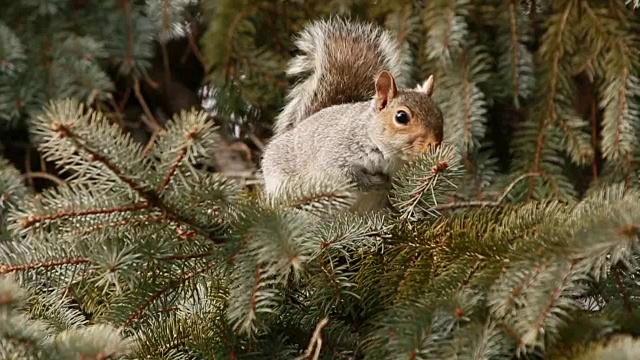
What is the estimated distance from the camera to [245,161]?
87.7 inches

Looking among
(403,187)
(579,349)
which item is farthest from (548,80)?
(579,349)

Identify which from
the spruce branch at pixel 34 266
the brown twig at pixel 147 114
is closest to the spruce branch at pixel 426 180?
the spruce branch at pixel 34 266

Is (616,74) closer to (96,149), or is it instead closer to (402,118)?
(402,118)

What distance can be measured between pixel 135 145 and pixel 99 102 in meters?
1.10

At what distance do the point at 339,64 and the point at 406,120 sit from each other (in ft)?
1.00

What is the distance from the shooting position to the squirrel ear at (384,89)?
5.24 feet

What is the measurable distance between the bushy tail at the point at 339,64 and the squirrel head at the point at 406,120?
0.76ft

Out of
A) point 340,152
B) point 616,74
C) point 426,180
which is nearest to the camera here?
point 426,180

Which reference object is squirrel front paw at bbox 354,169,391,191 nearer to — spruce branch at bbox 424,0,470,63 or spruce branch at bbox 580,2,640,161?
spruce branch at bbox 424,0,470,63

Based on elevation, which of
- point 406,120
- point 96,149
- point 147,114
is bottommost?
point 147,114

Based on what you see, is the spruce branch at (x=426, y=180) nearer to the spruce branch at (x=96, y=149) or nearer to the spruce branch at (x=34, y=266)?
the spruce branch at (x=96, y=149)

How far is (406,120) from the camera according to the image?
157 centimetres

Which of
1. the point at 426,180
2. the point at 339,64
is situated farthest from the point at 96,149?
the point at 339,64

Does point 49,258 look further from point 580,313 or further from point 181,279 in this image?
point 580,313
